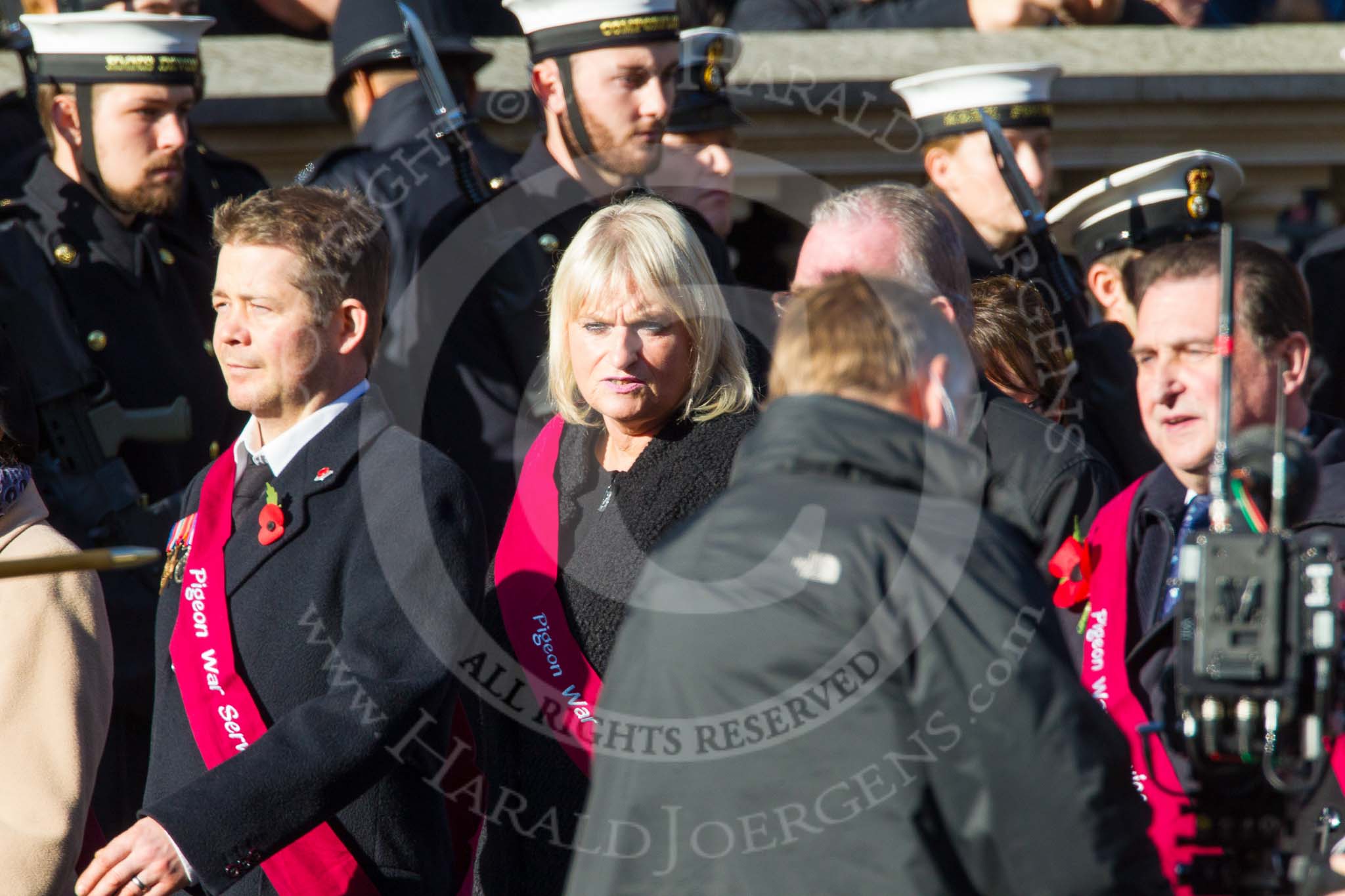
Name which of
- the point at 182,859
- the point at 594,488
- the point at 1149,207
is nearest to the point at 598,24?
the point at 1149,207

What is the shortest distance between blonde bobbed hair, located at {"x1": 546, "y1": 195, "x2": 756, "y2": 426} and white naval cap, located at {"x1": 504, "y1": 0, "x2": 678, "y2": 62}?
58.8 inches

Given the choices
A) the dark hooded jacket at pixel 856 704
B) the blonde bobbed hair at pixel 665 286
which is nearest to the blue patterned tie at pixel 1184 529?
the blonde bobbed hair at pixel 665 286

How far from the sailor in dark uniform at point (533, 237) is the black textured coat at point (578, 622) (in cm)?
109

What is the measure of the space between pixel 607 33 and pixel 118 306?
1396mm

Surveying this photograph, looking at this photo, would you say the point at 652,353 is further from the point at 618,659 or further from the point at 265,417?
the point at 618,659

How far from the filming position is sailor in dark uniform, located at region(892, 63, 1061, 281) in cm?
518

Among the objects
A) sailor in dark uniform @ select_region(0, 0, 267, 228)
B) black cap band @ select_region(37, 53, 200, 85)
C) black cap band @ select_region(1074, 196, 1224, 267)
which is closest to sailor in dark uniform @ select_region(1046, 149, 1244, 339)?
black cap band @ select_region(1074, 196, 1224, 267)

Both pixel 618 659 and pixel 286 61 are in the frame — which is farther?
pixel 286 61

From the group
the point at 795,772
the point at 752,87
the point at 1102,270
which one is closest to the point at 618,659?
the point at 795,772

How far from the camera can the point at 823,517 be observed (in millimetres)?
2252

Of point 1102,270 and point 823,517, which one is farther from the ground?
point 1102,270

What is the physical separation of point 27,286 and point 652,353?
1.81 m

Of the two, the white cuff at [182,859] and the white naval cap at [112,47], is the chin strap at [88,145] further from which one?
the white cuff at [182,859]

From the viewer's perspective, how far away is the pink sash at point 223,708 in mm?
3203
